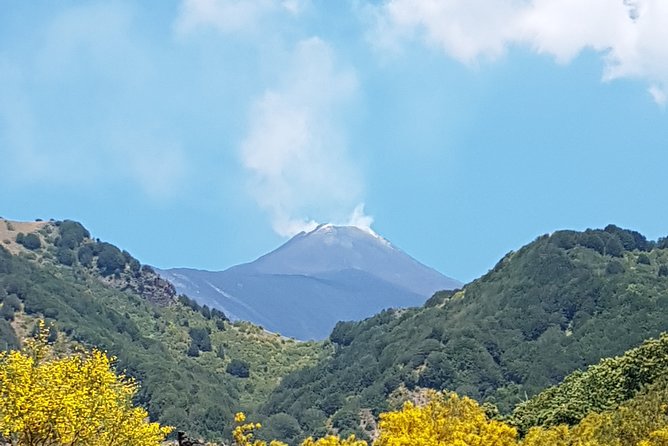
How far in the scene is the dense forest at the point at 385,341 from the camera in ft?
367

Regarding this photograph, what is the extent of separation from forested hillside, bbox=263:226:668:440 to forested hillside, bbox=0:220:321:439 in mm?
12908

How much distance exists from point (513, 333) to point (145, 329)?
2984 inches

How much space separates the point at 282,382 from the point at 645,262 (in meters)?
63.0

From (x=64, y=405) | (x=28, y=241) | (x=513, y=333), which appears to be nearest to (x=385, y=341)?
(x=513, y=333)

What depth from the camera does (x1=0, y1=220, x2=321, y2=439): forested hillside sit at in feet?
422

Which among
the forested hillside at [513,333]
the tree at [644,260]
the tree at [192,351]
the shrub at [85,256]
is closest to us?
the forested hillside at [513,333]

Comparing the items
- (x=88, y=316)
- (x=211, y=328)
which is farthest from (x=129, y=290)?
(x=88, y=316)

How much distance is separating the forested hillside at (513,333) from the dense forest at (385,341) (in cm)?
24

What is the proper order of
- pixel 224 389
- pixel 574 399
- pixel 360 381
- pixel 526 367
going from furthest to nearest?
pixel 224 389 < pixel 360 381 < pixel 526 367 < pixel 574 399

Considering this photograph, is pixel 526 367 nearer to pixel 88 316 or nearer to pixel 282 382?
pixel 282 382

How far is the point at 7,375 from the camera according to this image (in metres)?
28.1

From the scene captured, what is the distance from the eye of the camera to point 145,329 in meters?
166

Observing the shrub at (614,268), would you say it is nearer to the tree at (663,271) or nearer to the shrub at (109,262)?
the tree at (663,271)

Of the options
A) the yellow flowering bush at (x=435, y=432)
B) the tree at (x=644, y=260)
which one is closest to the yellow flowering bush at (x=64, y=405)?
the yellow flowering bush at (x=435, y=432)
